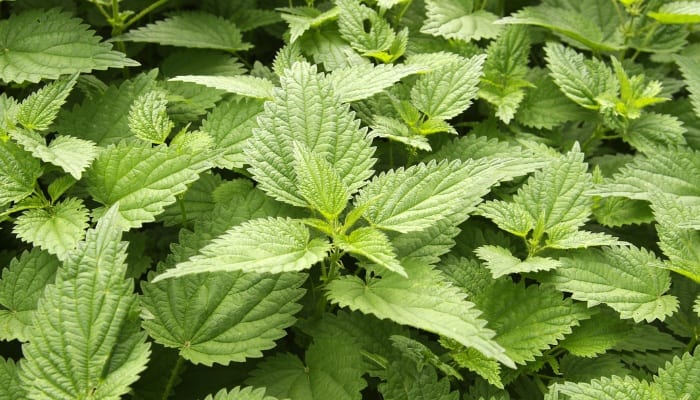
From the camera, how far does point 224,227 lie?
5.63ft

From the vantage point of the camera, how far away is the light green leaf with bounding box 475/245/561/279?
174 cm

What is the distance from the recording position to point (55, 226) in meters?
1.70

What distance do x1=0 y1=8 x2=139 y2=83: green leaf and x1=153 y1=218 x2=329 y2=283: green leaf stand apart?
0.83 m

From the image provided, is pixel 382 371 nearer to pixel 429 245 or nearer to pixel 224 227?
pixel 429 245

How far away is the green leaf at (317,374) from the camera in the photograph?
1.65 m

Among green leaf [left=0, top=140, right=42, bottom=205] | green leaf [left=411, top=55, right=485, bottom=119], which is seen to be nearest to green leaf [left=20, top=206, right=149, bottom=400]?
green leaf [left=0, top=140, right=42, bottom=205]

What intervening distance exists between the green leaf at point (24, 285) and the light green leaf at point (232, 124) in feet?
1.85

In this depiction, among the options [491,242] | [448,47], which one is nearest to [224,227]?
[491,242]

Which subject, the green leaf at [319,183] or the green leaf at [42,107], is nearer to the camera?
the green leaf at [319,183]

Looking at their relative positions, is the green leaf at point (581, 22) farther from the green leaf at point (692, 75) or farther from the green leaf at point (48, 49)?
the green leaf at point (48, 49)

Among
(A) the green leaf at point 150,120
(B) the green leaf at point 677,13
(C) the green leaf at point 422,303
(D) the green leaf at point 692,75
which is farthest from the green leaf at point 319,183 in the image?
(B) the green leaf at point 677,13

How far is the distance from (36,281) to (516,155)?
4.69 ft

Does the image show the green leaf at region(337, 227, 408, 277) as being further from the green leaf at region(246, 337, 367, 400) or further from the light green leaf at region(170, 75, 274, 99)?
the light green leaf at region(170, 75, 274, 99)

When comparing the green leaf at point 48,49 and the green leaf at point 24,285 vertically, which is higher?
the green leaf at point 48,49
